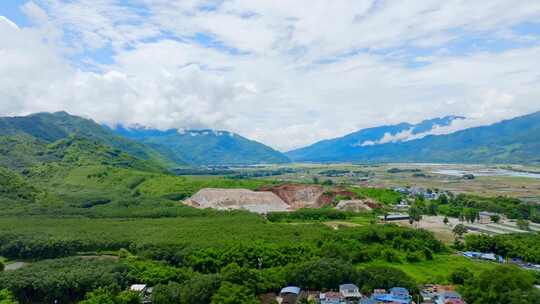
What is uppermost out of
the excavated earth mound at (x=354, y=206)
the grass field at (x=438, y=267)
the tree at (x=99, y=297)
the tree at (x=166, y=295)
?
the excavated earth mound at (x=354, y=206)

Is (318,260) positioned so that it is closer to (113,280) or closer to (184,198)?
(113,280)

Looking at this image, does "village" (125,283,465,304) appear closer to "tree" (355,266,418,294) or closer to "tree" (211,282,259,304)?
"tree" (355,266,418,294)

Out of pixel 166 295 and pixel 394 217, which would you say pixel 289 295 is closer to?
pixel 166 295

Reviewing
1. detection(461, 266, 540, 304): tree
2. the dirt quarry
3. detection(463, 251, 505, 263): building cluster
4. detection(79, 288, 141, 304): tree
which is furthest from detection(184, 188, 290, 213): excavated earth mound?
detection(461, 266, 540, 304): tree

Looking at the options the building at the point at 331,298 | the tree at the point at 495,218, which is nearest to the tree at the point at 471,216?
the tree at the point at 495,218

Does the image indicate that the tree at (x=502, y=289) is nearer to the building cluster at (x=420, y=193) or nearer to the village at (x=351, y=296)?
the village at (x=351, y=296)

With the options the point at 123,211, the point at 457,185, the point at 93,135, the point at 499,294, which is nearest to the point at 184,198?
the point at 123,211
